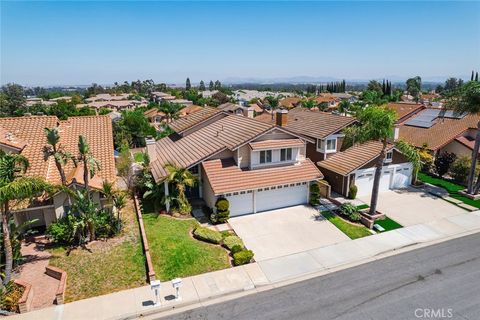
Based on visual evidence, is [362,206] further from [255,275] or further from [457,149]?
[457,149]

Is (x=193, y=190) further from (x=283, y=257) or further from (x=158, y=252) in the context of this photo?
(x=283, y=257)

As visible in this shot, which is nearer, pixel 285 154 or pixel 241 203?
pixel 241 203

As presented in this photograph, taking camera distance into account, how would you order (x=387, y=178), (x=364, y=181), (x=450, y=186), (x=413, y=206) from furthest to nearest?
(x=450, y=186), (x=387, y=178), (x=364, y=181), (x=413, y=206)

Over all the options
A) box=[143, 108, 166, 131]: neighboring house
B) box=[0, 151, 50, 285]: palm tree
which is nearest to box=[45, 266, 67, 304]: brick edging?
box=[0, 151, 50, 285]: palm tree


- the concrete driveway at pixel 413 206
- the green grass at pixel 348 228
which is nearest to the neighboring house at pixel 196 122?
Answer: the green grass at pixel 348 228

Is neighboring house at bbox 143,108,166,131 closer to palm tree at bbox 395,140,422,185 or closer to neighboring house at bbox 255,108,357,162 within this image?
neighboring house at bbox 255,108,357,162

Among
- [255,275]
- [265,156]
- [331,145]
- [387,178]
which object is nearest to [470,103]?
[387,178]

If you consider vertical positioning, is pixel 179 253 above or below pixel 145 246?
below

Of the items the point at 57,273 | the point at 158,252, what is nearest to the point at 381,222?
the point at 158,252
